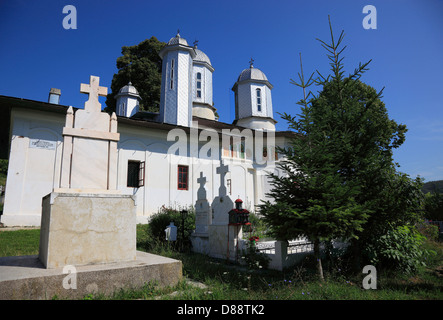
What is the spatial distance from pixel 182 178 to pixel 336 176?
14828 mm

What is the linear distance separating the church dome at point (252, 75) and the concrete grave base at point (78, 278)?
1070 inches

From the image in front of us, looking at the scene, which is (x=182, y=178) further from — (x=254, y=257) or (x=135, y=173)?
(x=254, y=257)

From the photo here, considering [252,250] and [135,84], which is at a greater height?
[135,84]

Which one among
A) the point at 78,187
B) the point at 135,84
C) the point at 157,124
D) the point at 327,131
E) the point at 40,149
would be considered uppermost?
the point at 135,84

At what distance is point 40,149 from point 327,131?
579 inches

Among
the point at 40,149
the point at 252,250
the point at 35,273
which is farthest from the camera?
the point at 40,149

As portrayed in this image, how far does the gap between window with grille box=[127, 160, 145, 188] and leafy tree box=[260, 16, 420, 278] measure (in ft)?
41.1

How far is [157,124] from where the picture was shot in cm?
1745

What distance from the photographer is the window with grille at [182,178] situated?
739 inches

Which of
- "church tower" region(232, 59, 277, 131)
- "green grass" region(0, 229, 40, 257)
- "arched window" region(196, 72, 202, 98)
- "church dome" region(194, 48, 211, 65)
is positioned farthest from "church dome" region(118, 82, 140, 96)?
"green grass" region(0, 229, 40, 257)

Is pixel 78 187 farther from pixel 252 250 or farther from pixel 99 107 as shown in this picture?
pixel 252 250

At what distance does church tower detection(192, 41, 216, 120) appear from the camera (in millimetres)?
26250

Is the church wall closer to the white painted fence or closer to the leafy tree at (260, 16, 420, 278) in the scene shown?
the white painted fence
